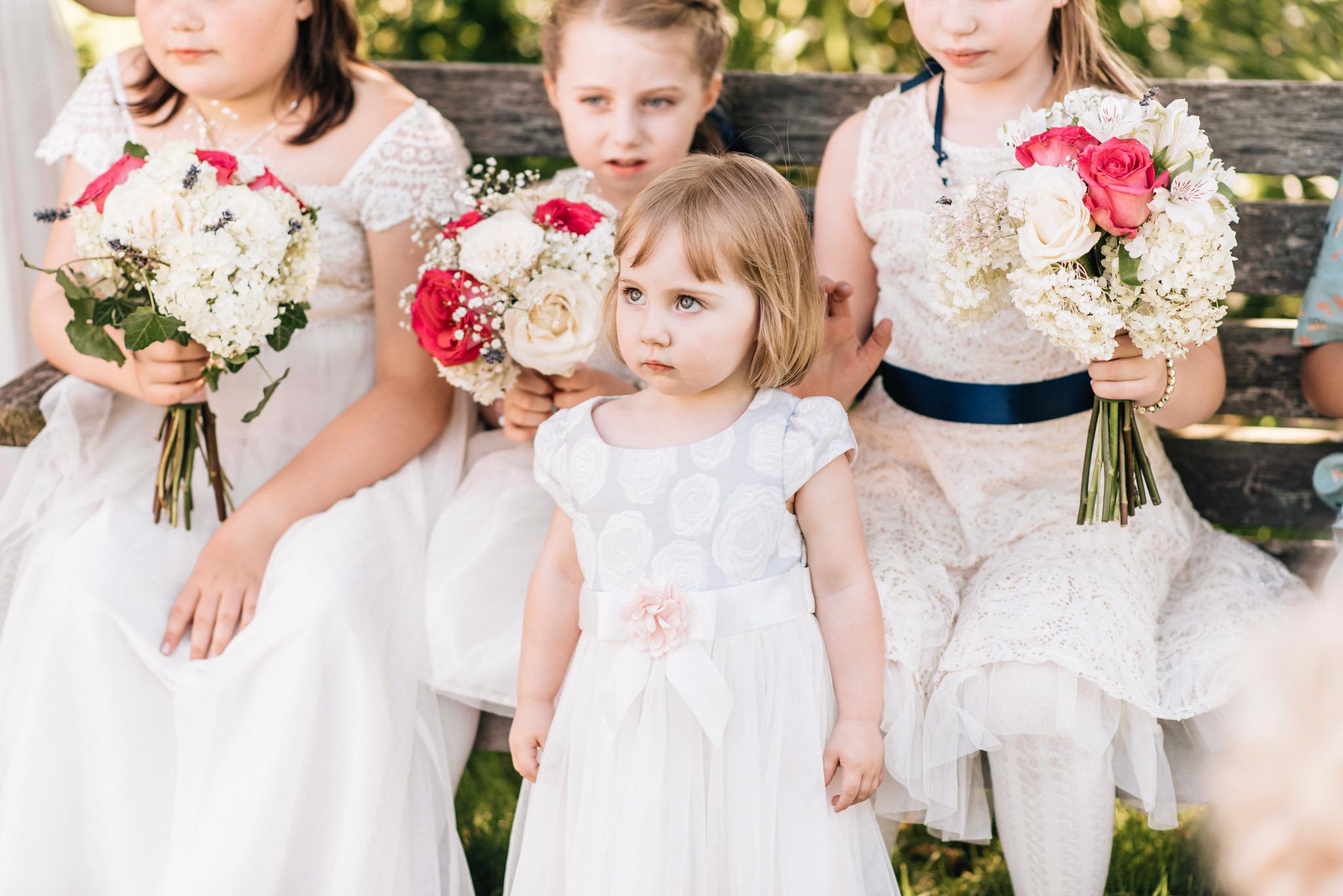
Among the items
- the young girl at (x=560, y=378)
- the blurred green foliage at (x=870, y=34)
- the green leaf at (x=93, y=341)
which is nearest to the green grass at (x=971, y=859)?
the young girl at (x=560, y=378)

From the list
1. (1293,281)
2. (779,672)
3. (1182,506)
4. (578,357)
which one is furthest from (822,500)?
(1293,281)

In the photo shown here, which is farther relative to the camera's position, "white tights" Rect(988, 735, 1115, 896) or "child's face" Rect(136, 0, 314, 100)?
"child's face" Rect(136, 0, 314, 100)

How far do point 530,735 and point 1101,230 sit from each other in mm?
1216

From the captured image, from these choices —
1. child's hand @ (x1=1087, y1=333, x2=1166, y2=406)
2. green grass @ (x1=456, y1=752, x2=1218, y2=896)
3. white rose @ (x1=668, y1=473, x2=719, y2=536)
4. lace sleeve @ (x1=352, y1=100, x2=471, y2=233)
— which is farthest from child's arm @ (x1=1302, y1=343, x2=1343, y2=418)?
lace sleeve @ (x1=352, y1=100, x2=471, y2=233)

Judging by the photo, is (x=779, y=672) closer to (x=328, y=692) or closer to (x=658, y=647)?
(x=658, y=647)

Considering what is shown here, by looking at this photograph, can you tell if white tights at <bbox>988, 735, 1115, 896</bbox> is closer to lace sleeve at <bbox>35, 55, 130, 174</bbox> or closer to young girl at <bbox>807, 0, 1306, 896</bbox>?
young girl at <bbox>807, 0, 1306, 896</bbox>

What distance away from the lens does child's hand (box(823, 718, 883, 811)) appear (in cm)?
196

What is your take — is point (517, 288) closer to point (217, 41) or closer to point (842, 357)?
point (842, 357)

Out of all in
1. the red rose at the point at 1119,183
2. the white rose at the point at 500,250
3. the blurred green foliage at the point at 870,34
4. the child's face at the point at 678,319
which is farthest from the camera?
the blurred green foliage at the point at 870,34

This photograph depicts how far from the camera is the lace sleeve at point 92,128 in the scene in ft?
8.87

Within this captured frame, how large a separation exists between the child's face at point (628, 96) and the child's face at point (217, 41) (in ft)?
1.96

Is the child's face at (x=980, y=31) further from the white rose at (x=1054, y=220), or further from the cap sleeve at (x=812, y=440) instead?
the cap sleeve at (x=812, y=440)

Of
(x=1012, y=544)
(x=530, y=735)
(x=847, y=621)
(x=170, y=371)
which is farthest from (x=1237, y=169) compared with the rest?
(x=170, y=371)

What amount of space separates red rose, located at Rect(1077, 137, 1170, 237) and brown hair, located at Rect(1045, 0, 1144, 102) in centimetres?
60
